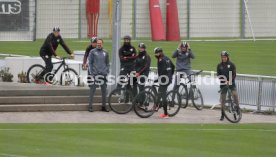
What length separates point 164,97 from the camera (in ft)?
77.1

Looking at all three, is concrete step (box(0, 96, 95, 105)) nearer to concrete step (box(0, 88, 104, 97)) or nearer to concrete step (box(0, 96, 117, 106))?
concrete step (box(0, 96, 117, 106))

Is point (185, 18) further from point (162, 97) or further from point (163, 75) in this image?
point (162, 97)

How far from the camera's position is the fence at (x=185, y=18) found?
1558 inches

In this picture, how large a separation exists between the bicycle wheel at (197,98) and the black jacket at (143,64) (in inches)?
77.0

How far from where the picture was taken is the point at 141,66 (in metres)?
24.3

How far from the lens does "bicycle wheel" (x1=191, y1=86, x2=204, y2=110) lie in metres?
25.8

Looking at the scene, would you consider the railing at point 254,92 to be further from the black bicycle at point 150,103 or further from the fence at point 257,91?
the black bicycle at point 150,103

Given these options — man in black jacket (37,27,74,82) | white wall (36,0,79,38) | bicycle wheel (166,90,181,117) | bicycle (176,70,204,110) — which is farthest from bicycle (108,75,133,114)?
white wall (36,0,79,38)
